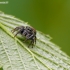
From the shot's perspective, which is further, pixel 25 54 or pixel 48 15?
pixel 48 15

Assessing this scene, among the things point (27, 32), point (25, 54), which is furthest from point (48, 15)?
point (25, 54)

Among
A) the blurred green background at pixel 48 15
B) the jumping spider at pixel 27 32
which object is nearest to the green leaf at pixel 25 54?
the jumping spider at pixel 27 32

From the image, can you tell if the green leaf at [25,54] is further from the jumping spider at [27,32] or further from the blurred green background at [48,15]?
the blurred green background at [48,15]

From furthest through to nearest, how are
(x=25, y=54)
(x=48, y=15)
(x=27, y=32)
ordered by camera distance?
(x=48, y=15)
(x=27, y=32)
(x=25, y=54)

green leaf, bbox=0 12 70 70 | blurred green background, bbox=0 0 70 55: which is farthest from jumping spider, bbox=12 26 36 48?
blurred green background, bbox=0 0 70 55

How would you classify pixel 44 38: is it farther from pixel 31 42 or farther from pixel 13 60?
pixel 13 60

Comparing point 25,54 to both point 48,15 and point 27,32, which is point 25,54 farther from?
point 48,15

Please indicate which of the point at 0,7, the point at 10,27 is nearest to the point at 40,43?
the point at 10,27
